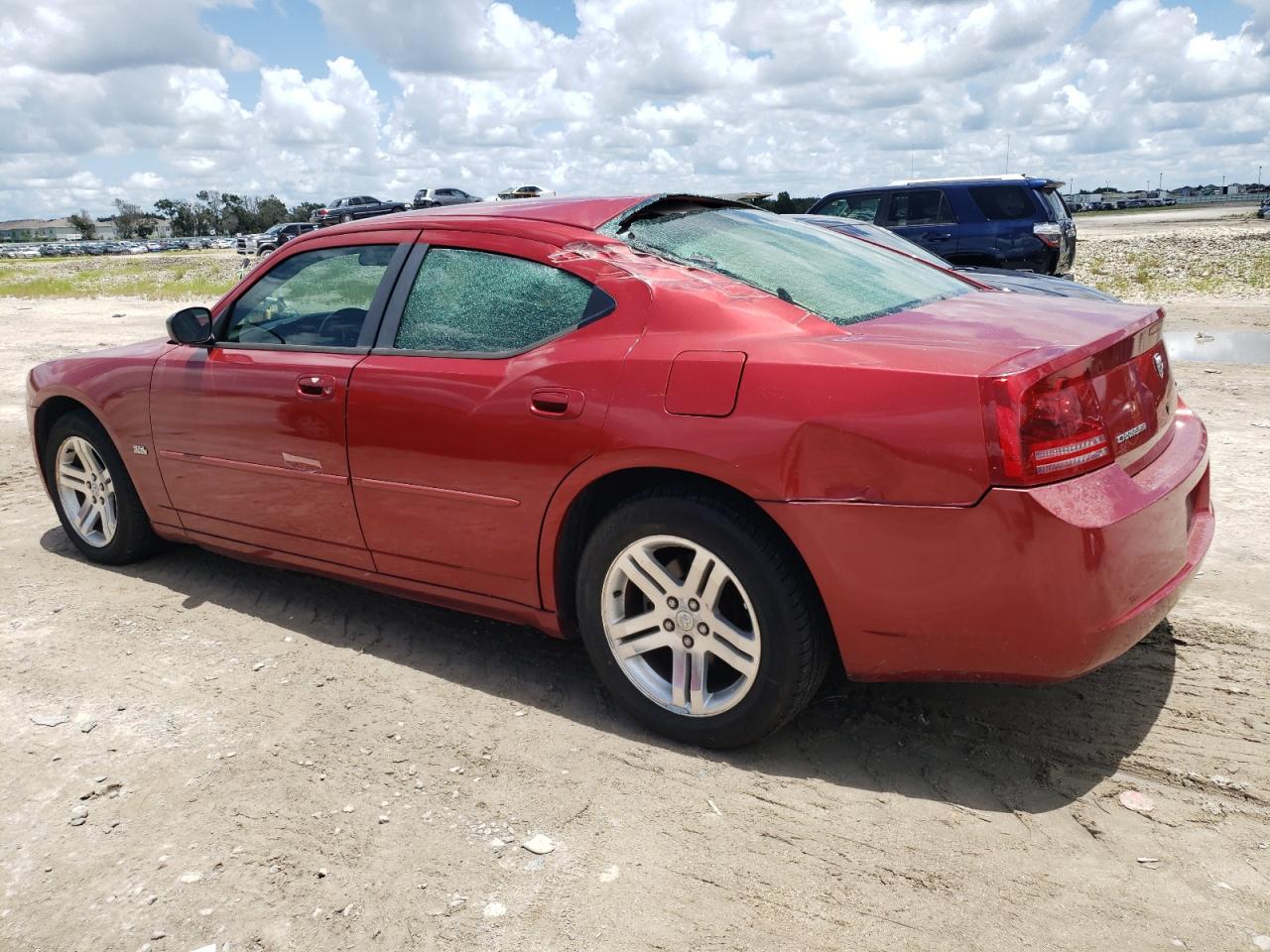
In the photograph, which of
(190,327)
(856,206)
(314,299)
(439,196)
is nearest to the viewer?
(314,299)

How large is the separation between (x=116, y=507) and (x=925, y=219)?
12.0m

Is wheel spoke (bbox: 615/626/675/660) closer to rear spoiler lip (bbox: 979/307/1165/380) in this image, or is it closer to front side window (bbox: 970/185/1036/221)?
rear spoiler lip (bbox: 979/307/1165/380)

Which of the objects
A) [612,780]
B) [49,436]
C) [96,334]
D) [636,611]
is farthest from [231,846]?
[96,334]

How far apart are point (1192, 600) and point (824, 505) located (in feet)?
7.02

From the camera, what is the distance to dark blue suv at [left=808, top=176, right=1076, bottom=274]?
536 inches

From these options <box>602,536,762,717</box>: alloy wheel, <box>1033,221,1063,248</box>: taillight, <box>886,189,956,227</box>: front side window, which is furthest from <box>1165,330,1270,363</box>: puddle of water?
<box>602,536,762,717</box>: alloy wheel

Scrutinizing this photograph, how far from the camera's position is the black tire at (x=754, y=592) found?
288cm

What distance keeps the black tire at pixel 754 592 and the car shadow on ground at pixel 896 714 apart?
15 centimetres

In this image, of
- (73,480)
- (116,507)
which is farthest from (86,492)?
(116,507)

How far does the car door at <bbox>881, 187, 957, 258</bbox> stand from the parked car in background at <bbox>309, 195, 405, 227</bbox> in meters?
27.8

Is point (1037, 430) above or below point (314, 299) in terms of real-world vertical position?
below

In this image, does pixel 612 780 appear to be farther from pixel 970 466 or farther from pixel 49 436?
pixel 49 436

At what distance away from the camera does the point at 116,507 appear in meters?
4.96

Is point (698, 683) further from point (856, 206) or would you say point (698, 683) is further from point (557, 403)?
point (856, 206)
